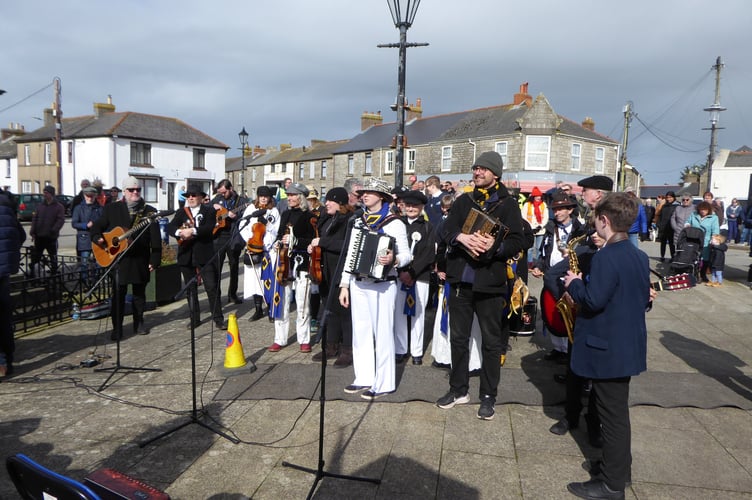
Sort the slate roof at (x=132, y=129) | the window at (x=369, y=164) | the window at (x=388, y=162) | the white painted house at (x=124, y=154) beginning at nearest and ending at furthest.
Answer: the white painted house at (x=124, y=154) < the slate roof at (x=132, y=129) < the window at (x=388, y=162) < the window at (x=369, y=164)

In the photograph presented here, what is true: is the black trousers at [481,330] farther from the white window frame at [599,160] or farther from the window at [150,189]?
the window at [150,189]

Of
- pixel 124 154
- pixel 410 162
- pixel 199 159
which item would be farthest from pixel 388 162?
pixel 124 154

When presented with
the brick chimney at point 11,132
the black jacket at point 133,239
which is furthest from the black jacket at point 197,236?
the brick chimney at point 11,132

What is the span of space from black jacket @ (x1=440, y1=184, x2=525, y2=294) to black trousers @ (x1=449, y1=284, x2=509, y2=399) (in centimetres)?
12

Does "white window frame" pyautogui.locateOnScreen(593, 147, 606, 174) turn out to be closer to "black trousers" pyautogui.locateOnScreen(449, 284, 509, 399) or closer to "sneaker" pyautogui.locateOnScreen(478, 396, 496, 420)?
Answer: "black trousers" pyautogui.locateOnScreen(449, 284, 509, 399)

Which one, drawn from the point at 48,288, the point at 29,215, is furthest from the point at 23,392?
the point at 29,215

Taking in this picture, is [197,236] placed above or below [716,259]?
above

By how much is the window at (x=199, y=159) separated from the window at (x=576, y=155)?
2908cm

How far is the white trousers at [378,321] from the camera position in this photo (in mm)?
4695

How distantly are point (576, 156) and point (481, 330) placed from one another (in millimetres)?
32252

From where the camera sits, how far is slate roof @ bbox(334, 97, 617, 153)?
33.0m

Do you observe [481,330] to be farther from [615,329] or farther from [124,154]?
[124,154]

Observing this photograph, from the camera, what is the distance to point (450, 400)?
4.46m

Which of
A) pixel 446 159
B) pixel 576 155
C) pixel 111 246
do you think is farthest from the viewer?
pixel 446 159
